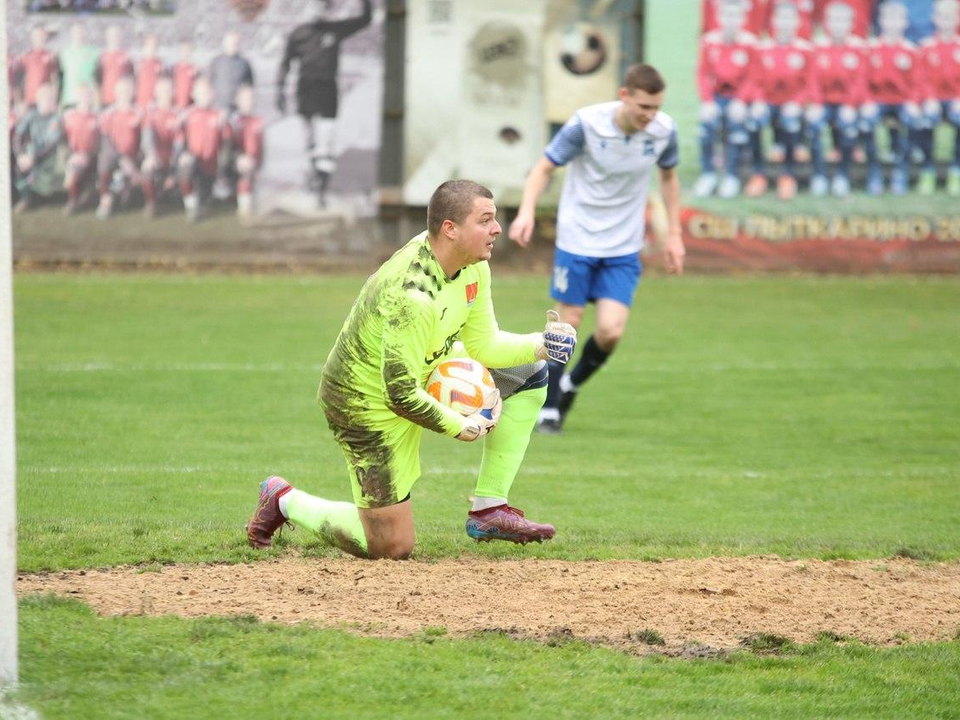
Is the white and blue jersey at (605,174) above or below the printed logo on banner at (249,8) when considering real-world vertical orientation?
below

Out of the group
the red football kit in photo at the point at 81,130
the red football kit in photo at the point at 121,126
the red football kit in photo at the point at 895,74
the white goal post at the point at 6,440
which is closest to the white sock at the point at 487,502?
the white goal post at the point at 6,440

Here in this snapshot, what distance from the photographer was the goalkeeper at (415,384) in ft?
20.9

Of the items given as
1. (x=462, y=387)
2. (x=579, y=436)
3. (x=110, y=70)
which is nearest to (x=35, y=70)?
(x=110, y=70)

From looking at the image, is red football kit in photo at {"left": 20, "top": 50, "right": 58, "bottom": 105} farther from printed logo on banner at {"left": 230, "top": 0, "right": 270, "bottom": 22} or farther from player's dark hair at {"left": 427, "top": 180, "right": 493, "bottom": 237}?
player's dark hair at {"left": 427, "top": 180, "right": 493, "bottom": 237}

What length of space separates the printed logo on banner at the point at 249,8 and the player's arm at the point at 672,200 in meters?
12.2

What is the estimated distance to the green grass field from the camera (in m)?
5.11

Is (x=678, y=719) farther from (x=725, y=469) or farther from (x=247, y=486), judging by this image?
(x=725, y=469)

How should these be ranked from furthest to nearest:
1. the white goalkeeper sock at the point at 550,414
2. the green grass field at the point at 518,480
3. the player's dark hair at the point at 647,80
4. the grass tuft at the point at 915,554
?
1. the white goalkeeper sock at the point at 550,414
2. the player's dark hair at the point at 647,80
3. the grass tuft at the point at 915,554
4. the green grass field at the point at 518,480

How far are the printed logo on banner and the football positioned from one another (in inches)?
635

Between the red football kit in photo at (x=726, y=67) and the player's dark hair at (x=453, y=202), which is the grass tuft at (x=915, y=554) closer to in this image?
the player's dark hair at (x=453, y=202)

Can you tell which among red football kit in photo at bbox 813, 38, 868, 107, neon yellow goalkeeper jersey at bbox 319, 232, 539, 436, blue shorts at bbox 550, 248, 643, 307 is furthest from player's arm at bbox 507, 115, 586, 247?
red football kit in photo at bbox 813, 38, 868, 107

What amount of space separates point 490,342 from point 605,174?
407cm

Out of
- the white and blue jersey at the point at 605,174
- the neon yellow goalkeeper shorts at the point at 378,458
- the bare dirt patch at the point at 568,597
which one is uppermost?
the white and blue jersey at the point at 605,174

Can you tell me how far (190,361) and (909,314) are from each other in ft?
30.0
